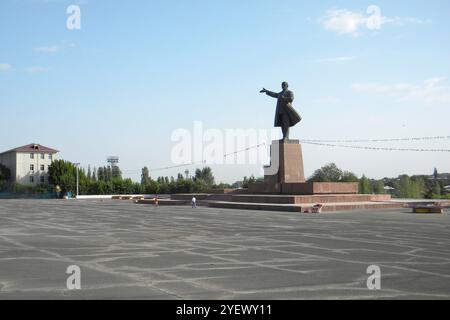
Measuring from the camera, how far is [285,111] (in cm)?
3606

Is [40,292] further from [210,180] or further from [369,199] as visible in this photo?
[210,180]

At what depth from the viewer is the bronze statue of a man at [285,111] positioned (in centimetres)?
3591

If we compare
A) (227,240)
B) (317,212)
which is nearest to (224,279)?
(227,240)

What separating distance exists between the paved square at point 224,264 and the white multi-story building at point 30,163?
86.5 meters

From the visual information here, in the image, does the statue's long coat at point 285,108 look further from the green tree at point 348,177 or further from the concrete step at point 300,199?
the green tree at point 348,177

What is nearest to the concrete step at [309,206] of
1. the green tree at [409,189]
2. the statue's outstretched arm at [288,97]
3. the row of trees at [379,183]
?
the statue's outstretched arm at [288,97]

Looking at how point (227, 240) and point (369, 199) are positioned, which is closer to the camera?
point (227, 240)

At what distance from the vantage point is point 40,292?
6.48 meters

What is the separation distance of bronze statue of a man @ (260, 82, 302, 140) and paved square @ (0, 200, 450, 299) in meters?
21.1

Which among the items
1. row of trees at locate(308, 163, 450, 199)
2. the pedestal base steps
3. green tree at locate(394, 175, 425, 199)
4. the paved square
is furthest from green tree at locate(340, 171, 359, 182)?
the paved square

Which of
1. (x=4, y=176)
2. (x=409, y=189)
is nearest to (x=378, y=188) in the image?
(x=409, y=189)

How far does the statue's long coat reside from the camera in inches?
1414
